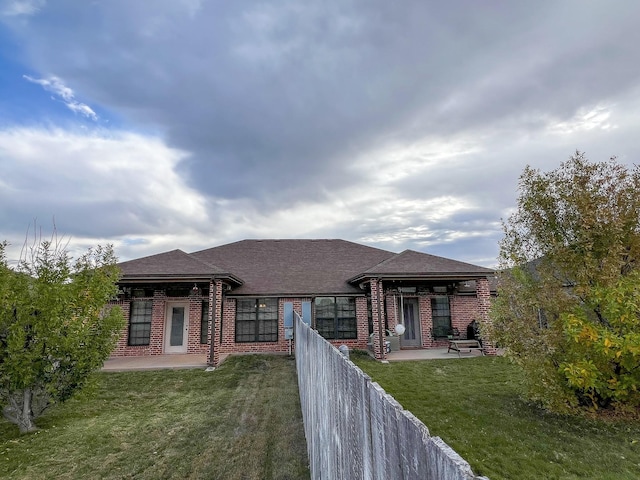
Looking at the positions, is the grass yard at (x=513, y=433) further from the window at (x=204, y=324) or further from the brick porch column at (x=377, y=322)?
the window at (x=204, y=324)

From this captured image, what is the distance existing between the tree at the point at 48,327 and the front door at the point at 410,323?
12.0 m

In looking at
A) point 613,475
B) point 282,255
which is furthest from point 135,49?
point 613,475

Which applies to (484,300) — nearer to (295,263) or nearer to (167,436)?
(295,263)

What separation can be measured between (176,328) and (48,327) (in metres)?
8.74

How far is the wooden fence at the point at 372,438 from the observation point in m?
0.74

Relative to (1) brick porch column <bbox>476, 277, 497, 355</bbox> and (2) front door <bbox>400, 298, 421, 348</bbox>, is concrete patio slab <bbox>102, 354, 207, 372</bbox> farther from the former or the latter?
(1) brick porch column <bbox>476, 277, 497, 355</bbox>

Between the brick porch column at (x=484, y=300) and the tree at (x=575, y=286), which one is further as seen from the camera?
the brick porch column at (x=484, y=300)

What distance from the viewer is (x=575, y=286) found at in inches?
233

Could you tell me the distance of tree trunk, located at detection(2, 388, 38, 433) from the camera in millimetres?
5754

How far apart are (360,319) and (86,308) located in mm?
10898

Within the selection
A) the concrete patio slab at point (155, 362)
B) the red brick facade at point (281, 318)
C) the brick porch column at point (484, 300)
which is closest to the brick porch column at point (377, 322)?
the red brick facade at point (281, 318)

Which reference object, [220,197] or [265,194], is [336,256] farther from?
[220,197]

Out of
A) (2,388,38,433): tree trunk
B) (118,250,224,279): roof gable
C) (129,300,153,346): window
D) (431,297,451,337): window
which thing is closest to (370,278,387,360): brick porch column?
(431,297,451,337): window

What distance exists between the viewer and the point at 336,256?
18250mm
